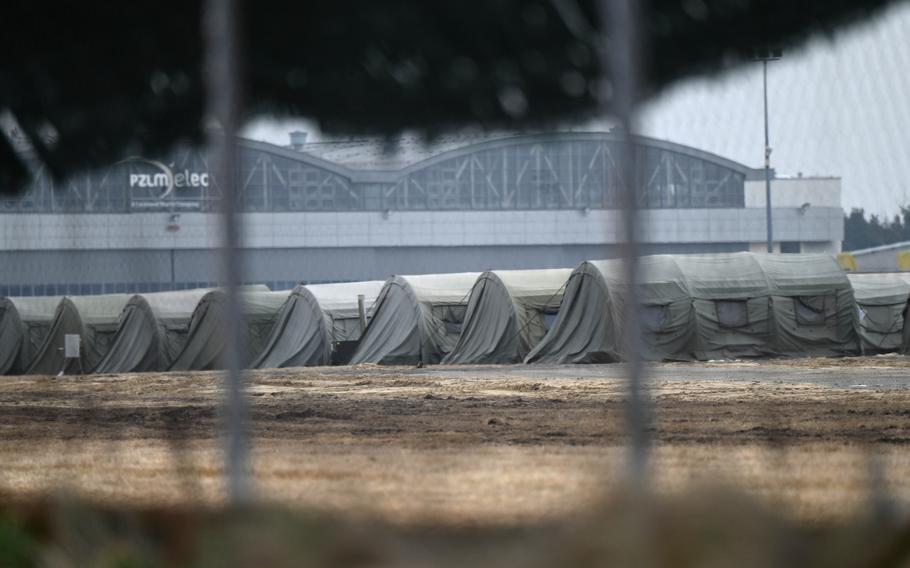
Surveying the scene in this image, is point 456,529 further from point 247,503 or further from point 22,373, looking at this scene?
point 22,373

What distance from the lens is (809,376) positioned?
20344 mm

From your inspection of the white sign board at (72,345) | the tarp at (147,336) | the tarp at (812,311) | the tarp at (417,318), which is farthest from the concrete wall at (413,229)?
the tarp at (147,336)

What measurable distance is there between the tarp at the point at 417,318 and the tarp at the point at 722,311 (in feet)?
10.9

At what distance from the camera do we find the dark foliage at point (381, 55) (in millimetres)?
5812

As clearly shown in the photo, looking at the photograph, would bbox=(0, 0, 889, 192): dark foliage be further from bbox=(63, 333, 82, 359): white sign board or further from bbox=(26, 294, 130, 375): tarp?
bbox=(26, 294, 130, 375): tarp

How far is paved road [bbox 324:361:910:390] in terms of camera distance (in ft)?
62.7

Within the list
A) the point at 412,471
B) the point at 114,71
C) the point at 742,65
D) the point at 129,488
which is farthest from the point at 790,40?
the point at 129,488

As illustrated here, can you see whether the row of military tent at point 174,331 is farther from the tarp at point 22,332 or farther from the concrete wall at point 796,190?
the concrete wall at point 796,190

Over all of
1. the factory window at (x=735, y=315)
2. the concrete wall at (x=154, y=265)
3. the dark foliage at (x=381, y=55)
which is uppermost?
the dark foliage at (x=381, y=55)

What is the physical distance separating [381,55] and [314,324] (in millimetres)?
25482

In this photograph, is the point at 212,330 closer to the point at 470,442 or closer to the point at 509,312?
the point at 509,312

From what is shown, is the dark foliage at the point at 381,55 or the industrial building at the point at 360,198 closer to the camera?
the dark foliage at the point at 381,55

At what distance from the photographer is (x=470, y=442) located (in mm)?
10633

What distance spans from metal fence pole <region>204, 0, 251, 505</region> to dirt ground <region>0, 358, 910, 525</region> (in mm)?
363
